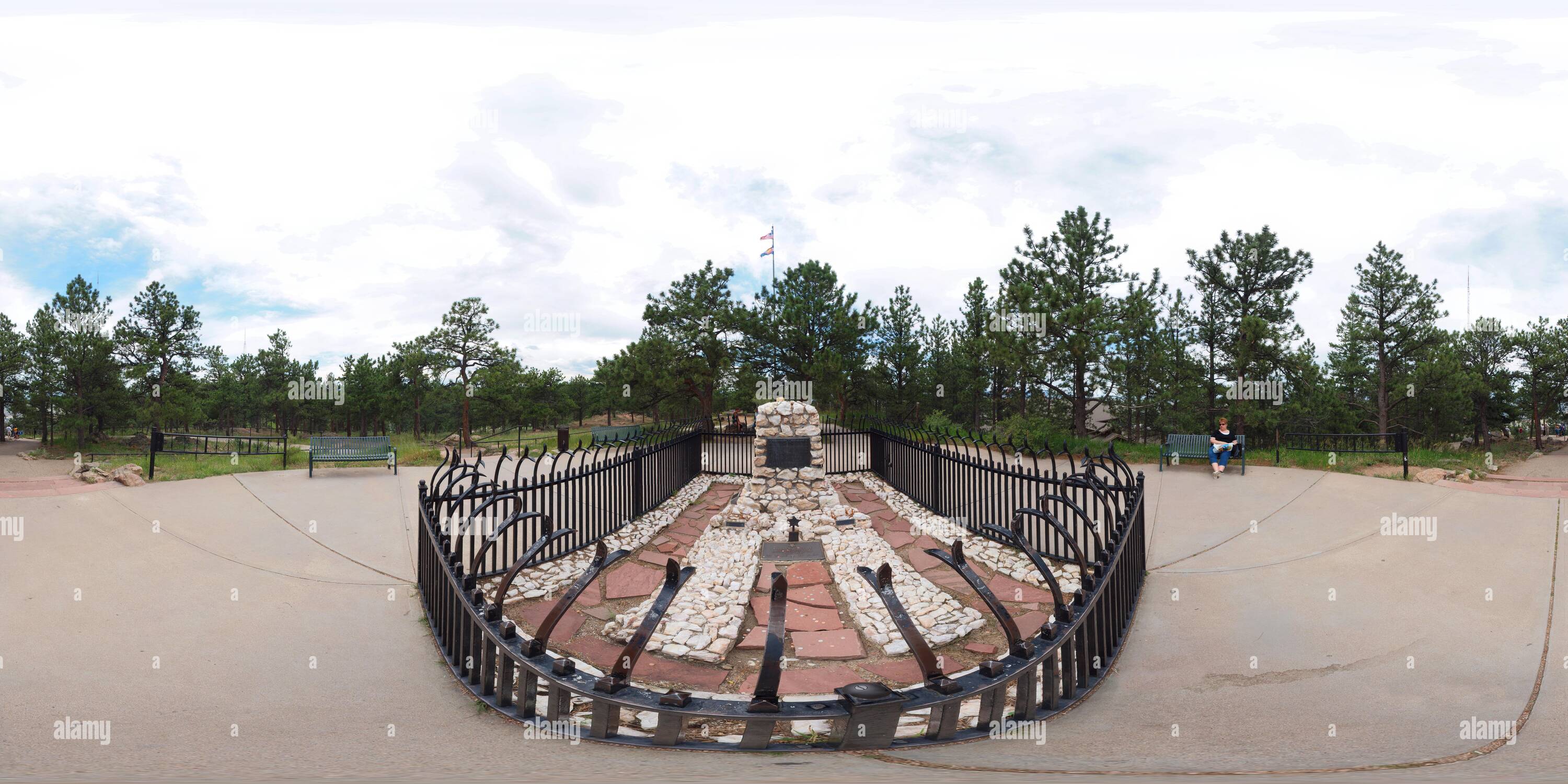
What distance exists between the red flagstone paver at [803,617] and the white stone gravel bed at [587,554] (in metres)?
0.88

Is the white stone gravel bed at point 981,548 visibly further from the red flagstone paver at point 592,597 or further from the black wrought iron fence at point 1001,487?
the red flagstone paver at point 592,597

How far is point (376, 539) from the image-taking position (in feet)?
22.8

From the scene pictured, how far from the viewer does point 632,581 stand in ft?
18.7

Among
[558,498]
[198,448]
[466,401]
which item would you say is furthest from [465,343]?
[558,498]

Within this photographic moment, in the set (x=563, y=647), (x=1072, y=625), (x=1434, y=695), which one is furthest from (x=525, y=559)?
(x=1434, y=695)

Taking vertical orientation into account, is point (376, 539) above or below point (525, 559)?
below

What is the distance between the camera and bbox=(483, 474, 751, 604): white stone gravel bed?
18.0ft

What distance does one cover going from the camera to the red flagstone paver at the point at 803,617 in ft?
15.5

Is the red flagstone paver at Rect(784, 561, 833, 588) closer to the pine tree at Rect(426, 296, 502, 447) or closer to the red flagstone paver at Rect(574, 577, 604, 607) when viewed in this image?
the red flagstone paver at Rect(574, 577, 604, 607)

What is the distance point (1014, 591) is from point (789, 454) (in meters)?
4.97

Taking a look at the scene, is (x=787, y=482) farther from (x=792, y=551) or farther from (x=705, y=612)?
(x=705, y=612)

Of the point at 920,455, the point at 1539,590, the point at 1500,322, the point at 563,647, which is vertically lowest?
the point at 563,647

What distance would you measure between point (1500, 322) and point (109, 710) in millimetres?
46914

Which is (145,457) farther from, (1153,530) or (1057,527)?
(1153,530)
